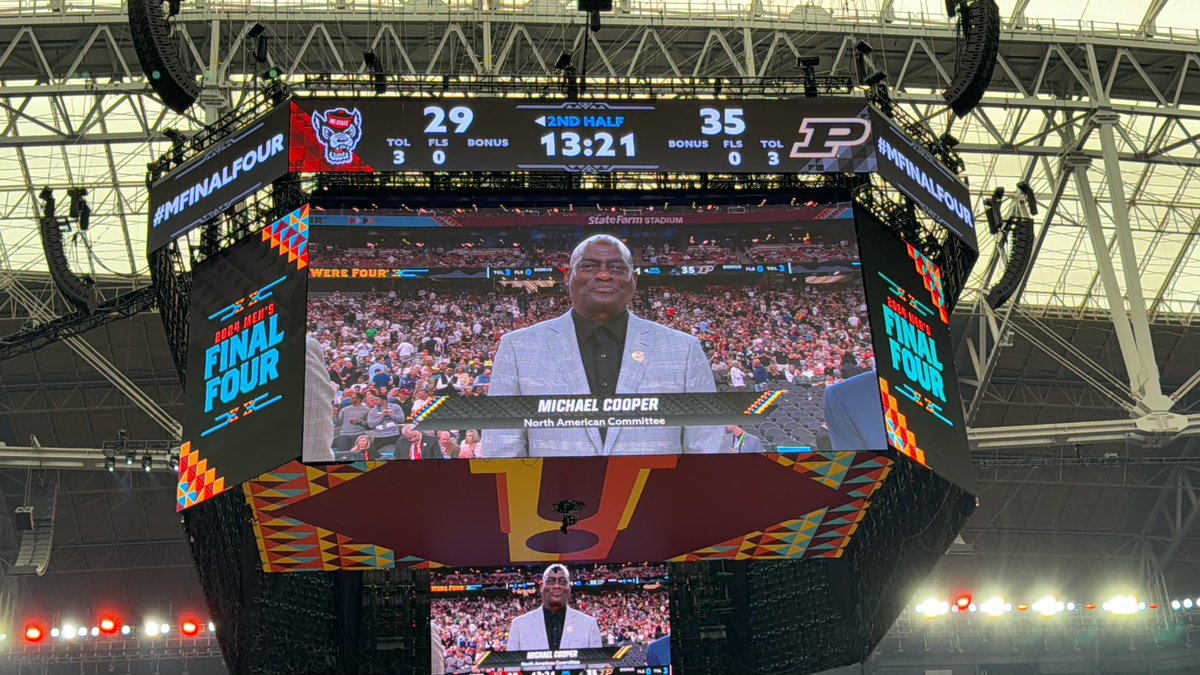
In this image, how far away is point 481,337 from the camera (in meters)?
20.2

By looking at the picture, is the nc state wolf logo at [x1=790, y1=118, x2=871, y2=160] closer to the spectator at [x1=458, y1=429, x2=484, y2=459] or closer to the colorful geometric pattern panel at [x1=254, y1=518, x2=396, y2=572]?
the spectator at [x1=458, y1=429, x2=484, y2=459]

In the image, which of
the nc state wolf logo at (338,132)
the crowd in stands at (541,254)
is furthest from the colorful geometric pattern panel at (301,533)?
the nc state wolf logo at (338,132)

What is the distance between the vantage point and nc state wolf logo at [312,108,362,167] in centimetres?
2128

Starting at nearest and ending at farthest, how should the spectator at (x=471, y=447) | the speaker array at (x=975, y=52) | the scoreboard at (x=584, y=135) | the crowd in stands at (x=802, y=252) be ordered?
the spectator at (x=471, y=447) < the crowd in stands at (x=802, y=252) < the scoreboard at (x=584, y=135) < the speaker array at (x=975, y=52)

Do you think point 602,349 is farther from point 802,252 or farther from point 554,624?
point 554,624

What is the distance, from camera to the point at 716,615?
2519cm

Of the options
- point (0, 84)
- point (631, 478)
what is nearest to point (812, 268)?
point (631, 478)

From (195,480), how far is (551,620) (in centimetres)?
647

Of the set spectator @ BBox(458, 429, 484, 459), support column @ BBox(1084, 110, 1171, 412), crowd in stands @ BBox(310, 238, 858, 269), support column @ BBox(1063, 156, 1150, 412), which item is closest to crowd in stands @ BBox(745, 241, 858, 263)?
crowd in stands @ BBox(310, 238, 858, 269)

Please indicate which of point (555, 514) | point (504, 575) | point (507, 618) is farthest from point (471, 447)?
point (507, 618)

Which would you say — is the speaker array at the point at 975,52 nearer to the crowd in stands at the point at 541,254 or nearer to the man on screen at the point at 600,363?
the crowd in stands at the point at 541,254

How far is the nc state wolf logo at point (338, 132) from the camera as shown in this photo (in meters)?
21.3

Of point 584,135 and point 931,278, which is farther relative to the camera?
point 931,278

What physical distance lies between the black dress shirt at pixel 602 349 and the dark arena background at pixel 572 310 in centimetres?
4
